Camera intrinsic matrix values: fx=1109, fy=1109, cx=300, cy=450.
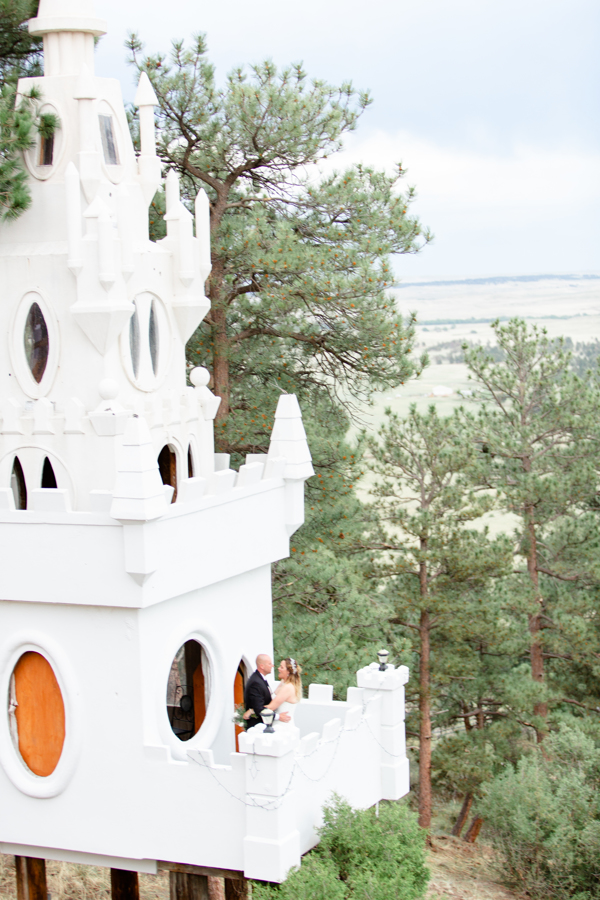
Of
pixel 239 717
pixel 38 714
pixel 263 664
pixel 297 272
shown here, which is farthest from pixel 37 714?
pixel 297 272

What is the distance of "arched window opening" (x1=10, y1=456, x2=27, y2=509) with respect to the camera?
10750mm

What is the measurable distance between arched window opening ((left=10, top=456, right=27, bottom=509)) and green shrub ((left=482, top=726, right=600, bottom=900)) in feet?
32.9

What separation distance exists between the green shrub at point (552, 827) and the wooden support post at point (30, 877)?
26.5 ft

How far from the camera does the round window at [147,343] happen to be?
35.5ft

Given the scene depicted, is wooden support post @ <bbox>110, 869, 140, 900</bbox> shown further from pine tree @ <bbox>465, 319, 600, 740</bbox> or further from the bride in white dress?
pine tree @ <bbox>465, 319, 600, 740</bbox>

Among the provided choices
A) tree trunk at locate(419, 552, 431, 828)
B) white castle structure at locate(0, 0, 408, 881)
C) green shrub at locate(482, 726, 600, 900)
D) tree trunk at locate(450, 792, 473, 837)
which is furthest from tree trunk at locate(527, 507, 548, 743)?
white castle structure at locate(0, 0, 408, 881)

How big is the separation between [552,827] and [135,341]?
1081cm

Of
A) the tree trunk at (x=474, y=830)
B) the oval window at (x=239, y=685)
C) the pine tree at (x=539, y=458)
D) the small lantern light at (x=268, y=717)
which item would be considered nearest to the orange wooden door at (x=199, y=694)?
the oval window at (x=239, y=685)

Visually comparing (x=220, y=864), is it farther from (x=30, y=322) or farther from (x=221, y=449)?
(x=221, y=449)

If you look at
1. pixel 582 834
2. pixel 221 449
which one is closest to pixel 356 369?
pixel 221 449

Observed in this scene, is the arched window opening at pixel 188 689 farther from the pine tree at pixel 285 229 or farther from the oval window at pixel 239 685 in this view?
the pine tree at pixel 285 229

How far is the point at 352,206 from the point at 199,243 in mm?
7113

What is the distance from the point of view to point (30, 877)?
11445 millimetres

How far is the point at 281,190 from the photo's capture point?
1881 centimetres
